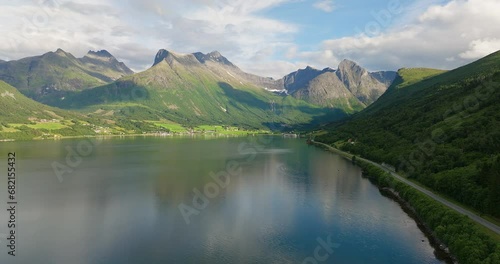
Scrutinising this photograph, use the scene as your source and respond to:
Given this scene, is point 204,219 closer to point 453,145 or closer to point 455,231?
point 455,231

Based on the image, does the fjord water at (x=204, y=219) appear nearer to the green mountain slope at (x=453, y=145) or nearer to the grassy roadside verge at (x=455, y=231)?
the grassy roadside verge at (x=455, y=231)

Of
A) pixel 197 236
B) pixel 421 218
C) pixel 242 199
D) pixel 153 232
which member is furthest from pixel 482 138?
pixel 153 232

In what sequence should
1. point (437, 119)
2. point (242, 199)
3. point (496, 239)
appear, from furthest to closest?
point (437, 119)
point (242, 199)
point (496, 239)

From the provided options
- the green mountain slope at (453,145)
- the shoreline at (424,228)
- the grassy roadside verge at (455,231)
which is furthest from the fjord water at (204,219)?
the green mountain slope at (453,145)

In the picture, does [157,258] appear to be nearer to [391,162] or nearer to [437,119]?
[391,162]

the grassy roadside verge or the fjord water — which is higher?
the grassy roadside verge

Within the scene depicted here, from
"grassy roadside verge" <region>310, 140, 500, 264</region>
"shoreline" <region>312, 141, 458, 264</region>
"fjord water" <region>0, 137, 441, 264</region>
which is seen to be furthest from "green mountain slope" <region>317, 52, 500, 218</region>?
"fjord water" <region>0, 137, 441, 264</region>

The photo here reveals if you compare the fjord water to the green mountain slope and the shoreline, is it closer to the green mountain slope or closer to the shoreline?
the shoreline
